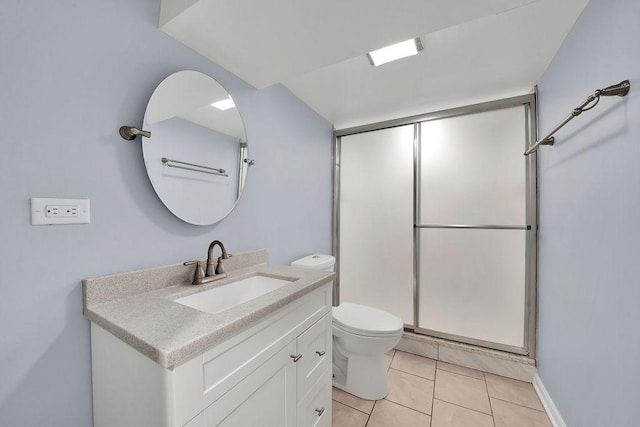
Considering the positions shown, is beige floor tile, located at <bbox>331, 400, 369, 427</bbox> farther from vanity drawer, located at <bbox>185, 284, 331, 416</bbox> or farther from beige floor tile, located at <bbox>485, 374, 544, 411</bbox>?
beige floor tile, located at <bbox>485, 374, 544, 411</bbox>

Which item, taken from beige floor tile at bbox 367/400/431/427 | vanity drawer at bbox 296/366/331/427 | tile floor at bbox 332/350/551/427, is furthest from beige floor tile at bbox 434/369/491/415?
vanity drawer at bbox 296/366/331/427

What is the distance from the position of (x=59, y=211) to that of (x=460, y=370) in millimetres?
2699

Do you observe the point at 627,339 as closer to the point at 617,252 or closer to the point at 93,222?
the point at 617,252

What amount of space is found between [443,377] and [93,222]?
95.8 inches

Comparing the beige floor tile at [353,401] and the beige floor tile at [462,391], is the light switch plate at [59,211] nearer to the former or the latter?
the beige floor tile at [353,401]

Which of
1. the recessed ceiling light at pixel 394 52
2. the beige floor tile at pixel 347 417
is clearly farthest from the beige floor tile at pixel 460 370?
the recessed ceiling light at pixel 394 52

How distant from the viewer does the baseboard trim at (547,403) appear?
1396 millimetres

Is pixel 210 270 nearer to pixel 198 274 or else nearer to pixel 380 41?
pixel 198 274

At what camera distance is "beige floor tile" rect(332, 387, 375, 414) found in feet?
5.21

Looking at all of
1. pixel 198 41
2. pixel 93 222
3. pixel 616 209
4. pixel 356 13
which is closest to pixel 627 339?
pixel 616 209

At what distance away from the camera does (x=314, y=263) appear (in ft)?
6.29

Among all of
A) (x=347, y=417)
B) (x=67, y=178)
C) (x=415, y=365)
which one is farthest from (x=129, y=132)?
(x=415, y=365)

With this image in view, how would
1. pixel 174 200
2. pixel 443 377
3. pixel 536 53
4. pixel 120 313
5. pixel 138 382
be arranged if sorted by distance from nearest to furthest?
1. pixel 138 382
2. pixel 120 313
3. pixel 174 200
4. pixel 536 53
5. pixel 443 377

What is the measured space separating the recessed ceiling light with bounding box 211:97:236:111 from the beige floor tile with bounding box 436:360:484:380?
254 cm
